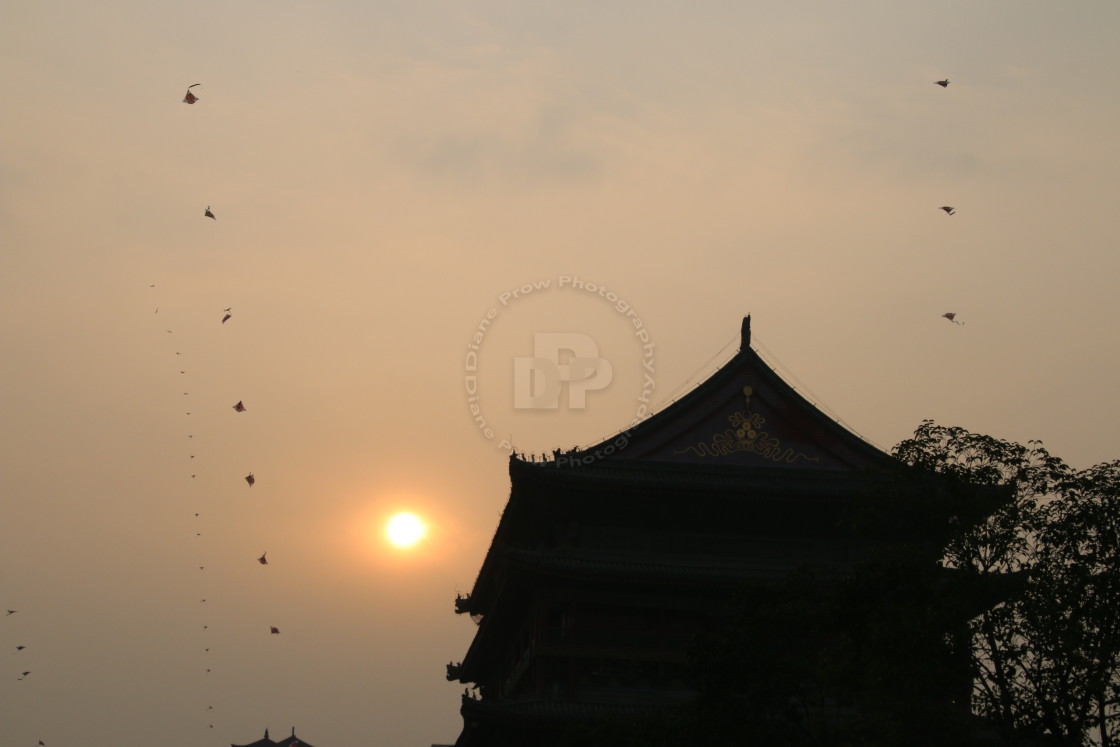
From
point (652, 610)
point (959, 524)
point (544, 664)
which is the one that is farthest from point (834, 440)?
point (959, 524)

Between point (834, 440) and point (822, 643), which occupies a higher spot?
point (834, 440)

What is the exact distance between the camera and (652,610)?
34.5 m

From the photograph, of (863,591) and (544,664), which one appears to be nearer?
(863,591)

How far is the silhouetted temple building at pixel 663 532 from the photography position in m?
33.7

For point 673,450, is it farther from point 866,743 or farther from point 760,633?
point 866,743

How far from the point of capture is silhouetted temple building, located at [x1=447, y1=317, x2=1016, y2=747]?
3369cm

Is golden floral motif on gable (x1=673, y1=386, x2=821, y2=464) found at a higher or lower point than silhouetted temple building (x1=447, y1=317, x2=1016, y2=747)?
higher

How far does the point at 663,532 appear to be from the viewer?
1415 inches

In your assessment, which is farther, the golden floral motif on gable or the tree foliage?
the golden floral motif on gable

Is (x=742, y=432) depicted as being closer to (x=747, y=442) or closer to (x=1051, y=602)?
(x=747, y=442)

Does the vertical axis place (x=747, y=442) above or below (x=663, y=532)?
above

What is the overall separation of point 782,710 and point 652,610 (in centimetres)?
1160

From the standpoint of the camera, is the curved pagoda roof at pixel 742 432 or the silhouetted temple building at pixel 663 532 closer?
the silhouetted temple building at pixel 663 532

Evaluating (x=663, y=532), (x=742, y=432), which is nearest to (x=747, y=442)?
(x=742, y=432)
